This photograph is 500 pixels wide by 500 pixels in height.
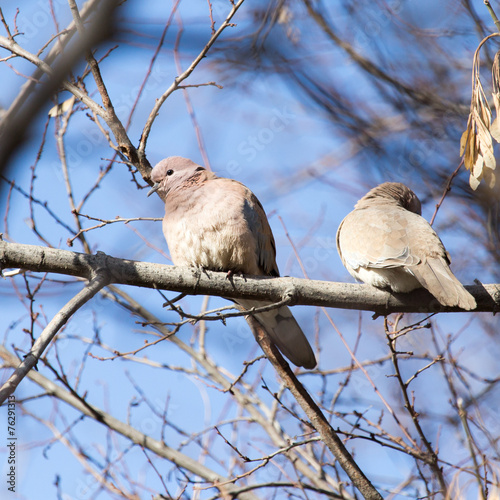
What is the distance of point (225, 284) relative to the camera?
3312mm

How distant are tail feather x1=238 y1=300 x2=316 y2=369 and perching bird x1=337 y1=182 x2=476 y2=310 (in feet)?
1.80

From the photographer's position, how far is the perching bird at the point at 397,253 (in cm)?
325

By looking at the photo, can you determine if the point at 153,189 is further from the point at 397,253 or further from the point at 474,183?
the point at 474,183

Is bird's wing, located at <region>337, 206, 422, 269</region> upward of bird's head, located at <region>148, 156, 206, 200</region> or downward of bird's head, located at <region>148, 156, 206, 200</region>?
downward

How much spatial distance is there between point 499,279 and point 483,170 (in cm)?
198

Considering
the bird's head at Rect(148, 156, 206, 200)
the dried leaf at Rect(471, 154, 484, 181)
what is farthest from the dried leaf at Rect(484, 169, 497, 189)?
the bird's head at Rect(148, 156, 206, 200)

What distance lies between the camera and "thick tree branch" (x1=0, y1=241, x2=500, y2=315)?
286 centimetres

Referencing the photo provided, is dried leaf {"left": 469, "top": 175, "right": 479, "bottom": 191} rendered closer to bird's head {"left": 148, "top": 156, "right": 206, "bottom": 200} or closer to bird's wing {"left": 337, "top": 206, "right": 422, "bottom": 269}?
bird's wing {"left": 337, "top": 206, "right": 422, "bottom": 269}

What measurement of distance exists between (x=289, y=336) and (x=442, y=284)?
1.19 meters

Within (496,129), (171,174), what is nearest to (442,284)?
(496,129)

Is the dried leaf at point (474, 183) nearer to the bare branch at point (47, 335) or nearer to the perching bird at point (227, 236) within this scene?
the perching bird at point (227, 236)

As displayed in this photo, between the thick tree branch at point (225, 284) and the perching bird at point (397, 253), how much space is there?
0.16 m

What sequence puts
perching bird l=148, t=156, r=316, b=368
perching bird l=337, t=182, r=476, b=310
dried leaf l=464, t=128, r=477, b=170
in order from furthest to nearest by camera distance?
perching bird l=148, t=156, r=316, b=368, perching bird l=337, t=182, r=476, b=310, dried leaf l=464, t=128, r=477, b=170

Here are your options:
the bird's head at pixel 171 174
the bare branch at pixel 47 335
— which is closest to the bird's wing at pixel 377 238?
the bird's head at pixel 171 174
